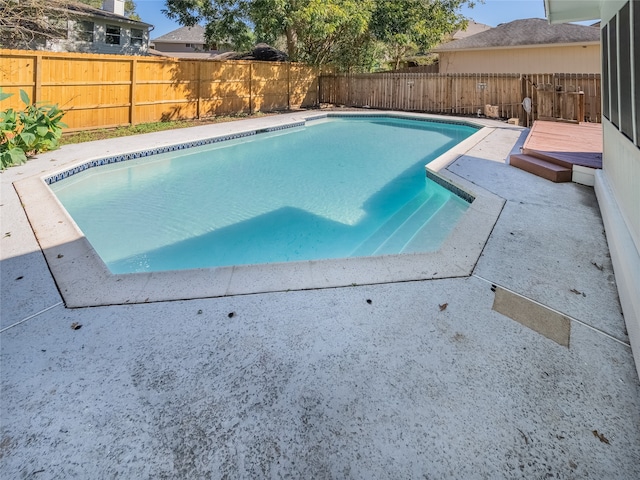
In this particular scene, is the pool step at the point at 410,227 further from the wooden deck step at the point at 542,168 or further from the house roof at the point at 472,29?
the house roof at the point at 472,29

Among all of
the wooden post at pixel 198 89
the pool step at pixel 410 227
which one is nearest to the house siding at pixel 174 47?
the wooden post at pixel 198 89

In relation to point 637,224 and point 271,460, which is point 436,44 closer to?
point 637,224

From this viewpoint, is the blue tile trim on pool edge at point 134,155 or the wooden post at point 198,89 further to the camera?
the wooden post at point 198,89

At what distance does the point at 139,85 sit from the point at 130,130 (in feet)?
4.34

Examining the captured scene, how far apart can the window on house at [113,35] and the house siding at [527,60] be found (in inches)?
556

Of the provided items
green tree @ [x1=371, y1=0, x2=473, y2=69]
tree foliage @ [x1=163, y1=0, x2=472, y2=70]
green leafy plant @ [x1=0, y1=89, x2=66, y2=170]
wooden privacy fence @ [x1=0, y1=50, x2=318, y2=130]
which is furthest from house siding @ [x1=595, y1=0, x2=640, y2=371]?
green tree @ [x1=371, y1=0, x2=473, y2=69]

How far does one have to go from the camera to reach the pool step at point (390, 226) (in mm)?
3810

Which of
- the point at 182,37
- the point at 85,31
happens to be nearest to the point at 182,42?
the point at 182,37

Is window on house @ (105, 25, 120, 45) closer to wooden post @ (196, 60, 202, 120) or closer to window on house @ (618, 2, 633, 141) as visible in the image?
wooden post @ (196, 60, 202, 120)

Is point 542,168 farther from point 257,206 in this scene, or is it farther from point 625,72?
point 257,206

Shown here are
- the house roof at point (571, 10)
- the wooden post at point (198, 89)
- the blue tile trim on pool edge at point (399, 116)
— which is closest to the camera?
the house roof at point (571, 10)

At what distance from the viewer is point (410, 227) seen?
428 centimetres

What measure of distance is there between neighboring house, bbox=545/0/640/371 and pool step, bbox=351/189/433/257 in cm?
191

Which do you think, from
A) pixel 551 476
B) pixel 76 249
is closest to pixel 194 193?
pixel 76 249
